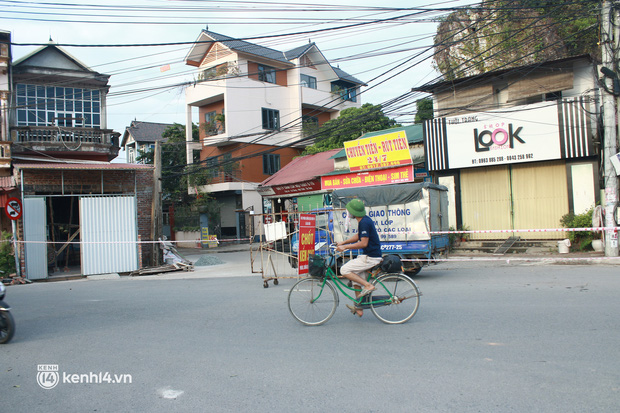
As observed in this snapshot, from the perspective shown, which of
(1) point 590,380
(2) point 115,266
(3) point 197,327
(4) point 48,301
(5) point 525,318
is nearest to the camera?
(1) point 590,380

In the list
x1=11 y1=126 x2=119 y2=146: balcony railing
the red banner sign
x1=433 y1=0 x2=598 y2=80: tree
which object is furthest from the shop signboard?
x1=11 y1=126 x2=119 y2=146: balcony railing

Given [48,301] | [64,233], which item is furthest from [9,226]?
[48,301]

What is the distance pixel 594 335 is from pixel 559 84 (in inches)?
581

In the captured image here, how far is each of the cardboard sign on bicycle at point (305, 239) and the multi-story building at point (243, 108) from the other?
73.9 ft

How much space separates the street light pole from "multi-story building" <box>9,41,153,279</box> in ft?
51.9

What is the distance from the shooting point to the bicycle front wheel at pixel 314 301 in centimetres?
680

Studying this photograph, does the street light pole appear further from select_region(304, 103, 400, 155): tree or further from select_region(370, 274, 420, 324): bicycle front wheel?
select_region(304, 103, 400, 155): tree

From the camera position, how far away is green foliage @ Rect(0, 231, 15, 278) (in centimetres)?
1541

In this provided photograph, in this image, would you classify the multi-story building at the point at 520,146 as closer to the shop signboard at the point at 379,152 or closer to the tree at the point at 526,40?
the shop signboard at the point at 379,152

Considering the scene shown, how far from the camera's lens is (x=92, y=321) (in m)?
7.91

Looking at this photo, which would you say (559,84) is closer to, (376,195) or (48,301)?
(376,195)

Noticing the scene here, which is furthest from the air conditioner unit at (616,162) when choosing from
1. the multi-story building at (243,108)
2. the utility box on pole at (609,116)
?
the multi-story building at (243,108)

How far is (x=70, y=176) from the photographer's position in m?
17.0

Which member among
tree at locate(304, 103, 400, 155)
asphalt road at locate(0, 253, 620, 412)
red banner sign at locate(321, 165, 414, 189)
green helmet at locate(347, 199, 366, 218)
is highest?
tree at locate(304, 103, 400, 155)
